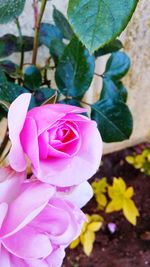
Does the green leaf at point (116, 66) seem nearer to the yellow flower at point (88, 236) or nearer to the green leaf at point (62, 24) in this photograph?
the green leaf at point (62, 24)

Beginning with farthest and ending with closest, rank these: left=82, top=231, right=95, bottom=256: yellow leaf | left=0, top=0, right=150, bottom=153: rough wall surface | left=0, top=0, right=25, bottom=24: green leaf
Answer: left=82, top=231, right=95, bottom=256: yellow leaf < left=0, top=0, right=150, bottom=153: rough wall surface < left=0, top=0, right=25, bottom=24: green leaf

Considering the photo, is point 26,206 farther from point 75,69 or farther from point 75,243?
point 75,243

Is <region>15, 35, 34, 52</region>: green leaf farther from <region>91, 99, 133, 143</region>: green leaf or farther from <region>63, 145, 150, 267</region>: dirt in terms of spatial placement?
<region>63, 145, 150, 267</region>: dirt

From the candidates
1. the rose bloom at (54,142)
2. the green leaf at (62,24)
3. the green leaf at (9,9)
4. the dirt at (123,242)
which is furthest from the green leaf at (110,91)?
the dirt at (123,242)

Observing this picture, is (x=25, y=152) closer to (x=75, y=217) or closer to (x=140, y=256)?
(x=75, y=217)

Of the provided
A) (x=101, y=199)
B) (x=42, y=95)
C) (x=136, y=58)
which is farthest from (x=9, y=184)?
(x=101, y=199)

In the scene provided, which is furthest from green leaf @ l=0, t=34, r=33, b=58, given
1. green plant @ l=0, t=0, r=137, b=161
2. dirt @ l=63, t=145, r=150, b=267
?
dirt @ l=63, t=145, r=150, b=267
